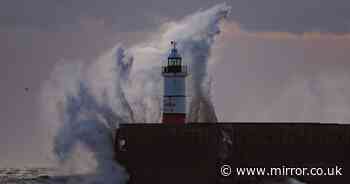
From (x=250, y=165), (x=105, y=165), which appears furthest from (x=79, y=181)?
(x=250, y=165)

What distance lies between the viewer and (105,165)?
104 ft

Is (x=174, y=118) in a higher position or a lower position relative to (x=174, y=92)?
lower

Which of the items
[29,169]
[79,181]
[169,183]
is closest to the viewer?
[169,183]

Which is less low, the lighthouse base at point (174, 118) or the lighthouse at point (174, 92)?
the lighthouse at point (174, 92)

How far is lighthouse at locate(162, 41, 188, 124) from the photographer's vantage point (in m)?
33.8

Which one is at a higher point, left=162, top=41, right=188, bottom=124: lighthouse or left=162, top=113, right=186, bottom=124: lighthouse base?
left=162, top=41, right=188, bottom=124: lighthouse

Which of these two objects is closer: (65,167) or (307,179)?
(307,179)

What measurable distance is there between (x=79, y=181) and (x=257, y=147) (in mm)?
5726

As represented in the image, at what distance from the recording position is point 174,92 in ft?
112

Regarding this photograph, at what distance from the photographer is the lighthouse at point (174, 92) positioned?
33.8 m

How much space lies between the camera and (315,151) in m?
30.6

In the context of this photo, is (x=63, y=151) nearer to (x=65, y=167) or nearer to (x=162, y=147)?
(x=65, y=167)

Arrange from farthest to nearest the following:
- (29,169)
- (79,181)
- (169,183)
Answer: (29,169) < (79,181) < (169,183)

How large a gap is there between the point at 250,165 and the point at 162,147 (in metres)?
2.63
